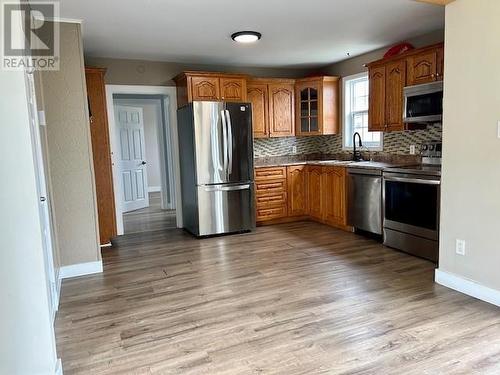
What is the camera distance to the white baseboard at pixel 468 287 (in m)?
2.70

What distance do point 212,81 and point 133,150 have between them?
3.10m

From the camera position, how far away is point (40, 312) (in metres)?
1.82

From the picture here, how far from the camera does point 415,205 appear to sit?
12.3ft

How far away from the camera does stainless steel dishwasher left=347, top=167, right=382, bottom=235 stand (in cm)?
429

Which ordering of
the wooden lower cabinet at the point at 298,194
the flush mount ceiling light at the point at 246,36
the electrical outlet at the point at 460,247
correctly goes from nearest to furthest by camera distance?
1. the electrical outlet at the point at 460,247
2. the flush mount ceiling light at the point at 246,36
3. the wooden lower cabinet at the point at 298,194

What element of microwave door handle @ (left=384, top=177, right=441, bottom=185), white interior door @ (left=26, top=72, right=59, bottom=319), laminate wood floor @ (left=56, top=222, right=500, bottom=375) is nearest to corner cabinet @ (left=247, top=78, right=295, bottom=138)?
microwave door handle @ (left=384, top=177, right=441, bottom=185)

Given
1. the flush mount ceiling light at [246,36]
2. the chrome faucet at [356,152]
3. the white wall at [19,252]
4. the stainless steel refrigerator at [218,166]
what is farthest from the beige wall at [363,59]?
the white wall at [19,252]

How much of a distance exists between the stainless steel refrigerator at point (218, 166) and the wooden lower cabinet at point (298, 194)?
14.7 inches

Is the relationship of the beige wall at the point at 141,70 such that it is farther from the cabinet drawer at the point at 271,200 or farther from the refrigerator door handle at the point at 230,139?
the cabinet drawer at the point at 271,200

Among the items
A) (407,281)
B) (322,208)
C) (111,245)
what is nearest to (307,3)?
(407,281)

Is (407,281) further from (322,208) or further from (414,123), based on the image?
(322,208)

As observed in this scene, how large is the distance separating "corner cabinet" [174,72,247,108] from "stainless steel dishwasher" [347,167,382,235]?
185cm

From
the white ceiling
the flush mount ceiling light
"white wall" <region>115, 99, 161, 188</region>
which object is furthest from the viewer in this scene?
"white wall" <region>115, 99, 161, 188</region>

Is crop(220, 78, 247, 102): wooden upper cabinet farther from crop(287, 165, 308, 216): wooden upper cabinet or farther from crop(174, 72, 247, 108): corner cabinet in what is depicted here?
crop(287, 165, 308, 216): wooden upper cabinet
